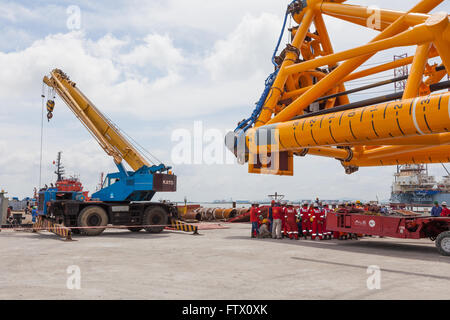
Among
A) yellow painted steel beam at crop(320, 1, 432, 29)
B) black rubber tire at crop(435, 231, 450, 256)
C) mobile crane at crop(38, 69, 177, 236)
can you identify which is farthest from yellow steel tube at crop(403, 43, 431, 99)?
mobile crane at crop(38, 69, 177, 236)

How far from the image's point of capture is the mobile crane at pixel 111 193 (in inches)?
648

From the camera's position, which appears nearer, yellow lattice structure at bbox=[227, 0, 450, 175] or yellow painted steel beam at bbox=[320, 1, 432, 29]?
yellow lattice structure at bbox=[227, 0, 450, 175]

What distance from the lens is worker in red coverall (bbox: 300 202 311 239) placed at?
50.1 feet

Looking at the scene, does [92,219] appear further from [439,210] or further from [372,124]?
[439,210]

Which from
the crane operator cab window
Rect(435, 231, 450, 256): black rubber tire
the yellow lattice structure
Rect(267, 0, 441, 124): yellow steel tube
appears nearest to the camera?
the yellow lattice structure

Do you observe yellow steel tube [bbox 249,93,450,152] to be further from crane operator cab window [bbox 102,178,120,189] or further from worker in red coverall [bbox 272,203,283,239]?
Answer: crane operator cab window [bbox 102,178,120,189]

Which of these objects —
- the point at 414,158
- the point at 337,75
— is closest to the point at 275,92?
the point at 337,75

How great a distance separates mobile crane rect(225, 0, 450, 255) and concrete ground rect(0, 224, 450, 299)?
8.22ft

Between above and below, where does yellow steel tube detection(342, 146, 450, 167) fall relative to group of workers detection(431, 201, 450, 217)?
above

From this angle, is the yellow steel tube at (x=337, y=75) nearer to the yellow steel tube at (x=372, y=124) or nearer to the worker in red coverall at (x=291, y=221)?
the yellow steel tube at (x=372, y=124)

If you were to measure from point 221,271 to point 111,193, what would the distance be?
1056 cm

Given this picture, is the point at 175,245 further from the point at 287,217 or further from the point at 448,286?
the point at 448,286
